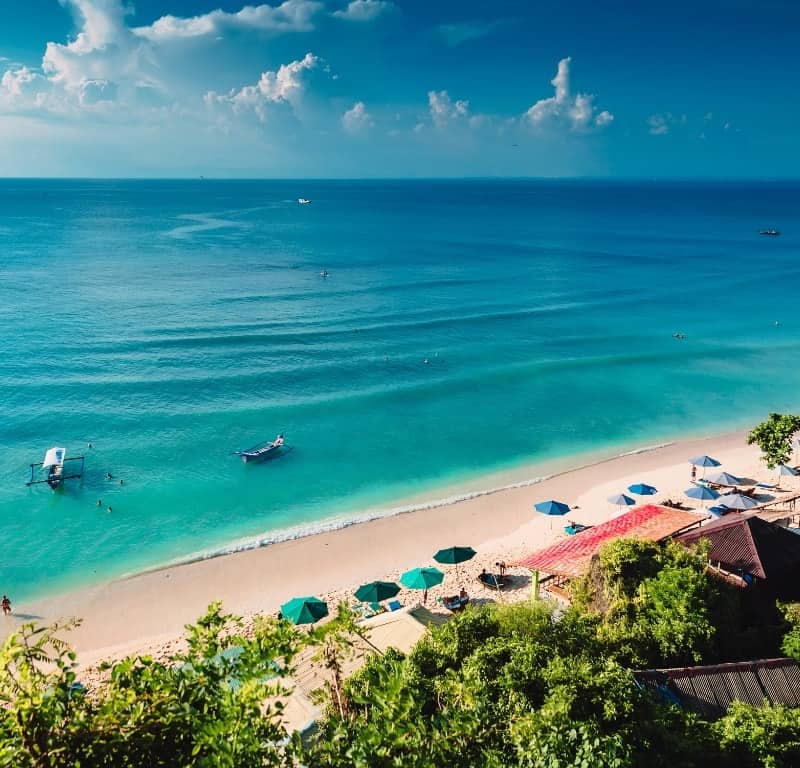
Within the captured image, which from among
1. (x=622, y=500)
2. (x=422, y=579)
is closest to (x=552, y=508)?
(x=622, y=500)

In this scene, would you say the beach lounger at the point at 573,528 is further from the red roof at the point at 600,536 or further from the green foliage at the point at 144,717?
the green foliage at the point at 144,717

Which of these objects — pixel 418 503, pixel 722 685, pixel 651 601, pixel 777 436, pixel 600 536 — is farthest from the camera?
pixel 418 503

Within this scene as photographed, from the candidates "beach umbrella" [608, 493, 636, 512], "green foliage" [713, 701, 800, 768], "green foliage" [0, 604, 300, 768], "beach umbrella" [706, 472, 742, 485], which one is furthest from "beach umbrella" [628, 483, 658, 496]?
"green foliage" [0, 604, 300, 768]

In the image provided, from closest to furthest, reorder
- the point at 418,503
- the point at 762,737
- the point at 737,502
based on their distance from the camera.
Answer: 1. the point at 762,737
2. the point at 737,502
3. the point at 418,503

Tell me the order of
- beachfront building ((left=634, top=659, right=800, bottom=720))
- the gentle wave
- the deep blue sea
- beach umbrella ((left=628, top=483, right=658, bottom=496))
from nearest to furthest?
beachfront building ((left=634, top=659, right=800, bottom=720)) < the gentle wave < beach umbrella ((left=628, top=483, right=658, bottom=496)) < the deep blue sea

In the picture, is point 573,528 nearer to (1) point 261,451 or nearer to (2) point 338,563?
(2) point 338,563

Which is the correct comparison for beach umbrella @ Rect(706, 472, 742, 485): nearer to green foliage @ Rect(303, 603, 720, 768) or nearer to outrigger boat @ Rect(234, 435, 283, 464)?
green foliage @ Rect(303, 603, 720, 768)

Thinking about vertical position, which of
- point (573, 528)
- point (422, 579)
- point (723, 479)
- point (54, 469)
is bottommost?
point (573, 528)
